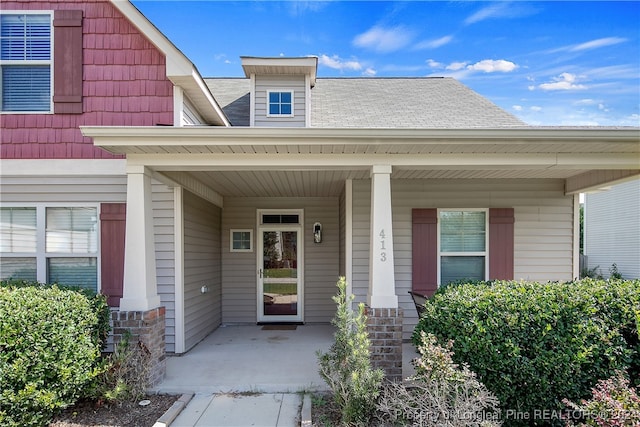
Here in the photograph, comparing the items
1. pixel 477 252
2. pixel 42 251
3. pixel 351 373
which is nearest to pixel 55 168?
pixel 42 251

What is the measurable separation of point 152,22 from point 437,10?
603 cm

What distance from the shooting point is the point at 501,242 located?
19.6 ft

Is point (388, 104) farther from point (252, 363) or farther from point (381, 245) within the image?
point (252, 363)

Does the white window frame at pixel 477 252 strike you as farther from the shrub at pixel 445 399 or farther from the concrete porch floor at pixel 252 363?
the shrub at pixel 445 399

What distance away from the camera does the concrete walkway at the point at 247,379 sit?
3555 mm

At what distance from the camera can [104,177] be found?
5207 millimetres

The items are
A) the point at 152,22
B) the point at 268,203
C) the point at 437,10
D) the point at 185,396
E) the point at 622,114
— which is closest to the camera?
the point at 185,396

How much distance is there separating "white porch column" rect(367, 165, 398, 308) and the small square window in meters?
3.94

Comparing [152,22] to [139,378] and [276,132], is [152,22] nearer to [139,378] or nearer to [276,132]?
[276,132]

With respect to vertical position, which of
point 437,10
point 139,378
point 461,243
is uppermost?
point 437,10

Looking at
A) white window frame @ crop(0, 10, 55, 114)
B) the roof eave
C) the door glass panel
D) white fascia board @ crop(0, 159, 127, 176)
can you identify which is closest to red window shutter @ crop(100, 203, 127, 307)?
white fascia board @ crop(0, 159, 127, 176)

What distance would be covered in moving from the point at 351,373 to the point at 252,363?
6.52 feet

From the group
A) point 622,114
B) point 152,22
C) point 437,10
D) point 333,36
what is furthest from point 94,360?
point 622,114

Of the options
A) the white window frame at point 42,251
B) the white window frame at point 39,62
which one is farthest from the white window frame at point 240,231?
the white window frame at point 39,62
